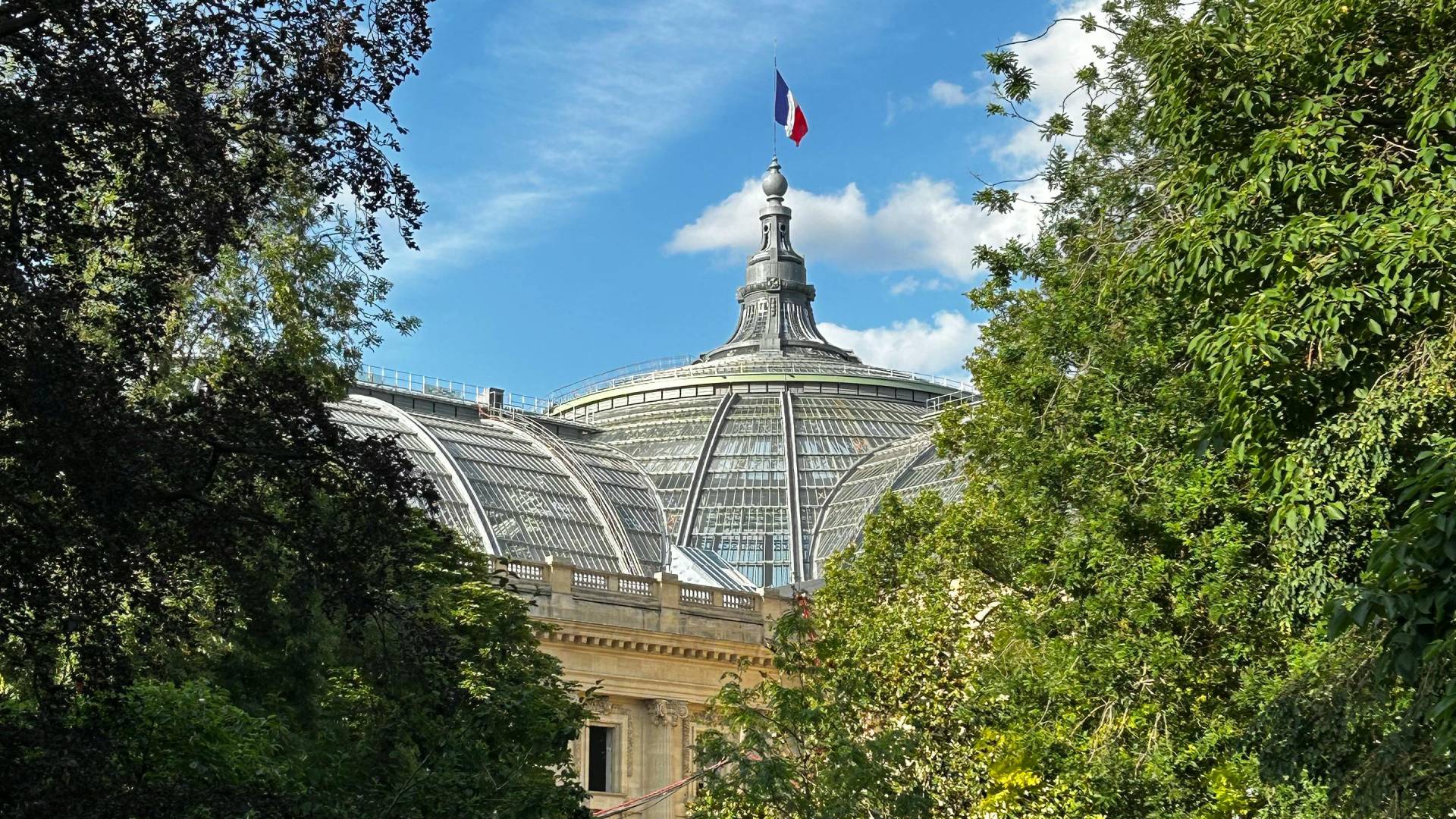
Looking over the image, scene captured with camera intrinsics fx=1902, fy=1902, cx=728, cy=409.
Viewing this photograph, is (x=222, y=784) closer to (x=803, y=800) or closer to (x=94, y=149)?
(x=94, y=149)

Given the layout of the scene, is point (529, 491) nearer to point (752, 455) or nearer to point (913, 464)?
point (752, 455)

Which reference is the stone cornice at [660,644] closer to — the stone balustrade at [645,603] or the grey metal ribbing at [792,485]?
the stone balustrade at [645,603]

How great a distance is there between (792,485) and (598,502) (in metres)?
10.2

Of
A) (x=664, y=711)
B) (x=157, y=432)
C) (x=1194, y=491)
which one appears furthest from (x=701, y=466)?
(x=157, y=432)

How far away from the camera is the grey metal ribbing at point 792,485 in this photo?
244ft

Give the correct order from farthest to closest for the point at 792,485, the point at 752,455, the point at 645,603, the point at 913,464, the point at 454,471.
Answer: the point at 752,455
the point at 792,485
the point at 913,464
the point at 454,471
the point at 645,603

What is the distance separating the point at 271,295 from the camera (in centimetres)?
2864

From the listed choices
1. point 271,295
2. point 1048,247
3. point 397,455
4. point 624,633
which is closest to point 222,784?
point 397,455

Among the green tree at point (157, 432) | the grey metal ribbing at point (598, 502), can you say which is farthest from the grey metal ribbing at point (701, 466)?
the green tree at point (157, 432)

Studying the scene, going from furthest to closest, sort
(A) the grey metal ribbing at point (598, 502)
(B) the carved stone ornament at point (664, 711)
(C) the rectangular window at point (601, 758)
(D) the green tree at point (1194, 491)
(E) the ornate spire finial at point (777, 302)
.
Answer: (E) the ornate spire finial at point (777, 302) → (A) the grey metal ribbing at point (598, 502) → (B) the carved stone ornament at point (664, 711) → (C) the rectangular window at point (601, 758) → (D) the green tree at point (1194, 491)

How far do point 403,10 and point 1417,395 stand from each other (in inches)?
347

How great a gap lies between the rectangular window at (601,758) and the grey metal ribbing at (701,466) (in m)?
17.3

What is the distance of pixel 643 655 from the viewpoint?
57.1 meters

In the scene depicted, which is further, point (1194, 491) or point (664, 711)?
point (664, 711)
